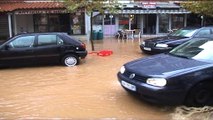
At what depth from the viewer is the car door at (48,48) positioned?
39.3 feet

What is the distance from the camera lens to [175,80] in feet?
20.6

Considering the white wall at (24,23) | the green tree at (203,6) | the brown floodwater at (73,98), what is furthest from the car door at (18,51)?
the white wall at (24,23)

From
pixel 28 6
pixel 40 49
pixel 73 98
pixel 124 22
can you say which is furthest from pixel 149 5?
pixel 73 98

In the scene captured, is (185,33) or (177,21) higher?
(177,21)

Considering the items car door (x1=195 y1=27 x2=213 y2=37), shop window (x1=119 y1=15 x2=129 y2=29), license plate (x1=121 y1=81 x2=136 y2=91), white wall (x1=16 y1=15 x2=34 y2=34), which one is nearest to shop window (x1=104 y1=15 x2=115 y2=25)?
shop window (x1=119 y1=15 x2=129 y2=29)

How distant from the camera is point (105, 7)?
17.2 metres

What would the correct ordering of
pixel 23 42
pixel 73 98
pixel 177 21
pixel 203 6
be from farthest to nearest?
pixel 177 21
pixel 203 6
pixel 23 42
pixel 73 98

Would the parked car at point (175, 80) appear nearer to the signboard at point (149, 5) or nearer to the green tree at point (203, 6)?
the green tree at point (203, 6)

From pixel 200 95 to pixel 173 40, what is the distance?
766 centimetres

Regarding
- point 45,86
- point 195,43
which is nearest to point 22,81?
point 45,86

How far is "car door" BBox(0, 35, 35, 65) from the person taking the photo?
1170 cm

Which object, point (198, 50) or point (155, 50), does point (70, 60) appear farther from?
point (198, 50)

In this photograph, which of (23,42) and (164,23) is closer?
(23,42)

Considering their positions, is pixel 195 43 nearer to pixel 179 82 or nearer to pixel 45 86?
pixel 179 82
